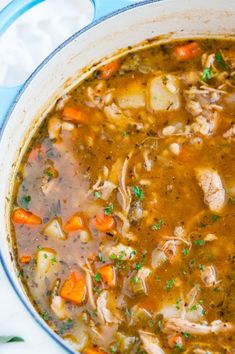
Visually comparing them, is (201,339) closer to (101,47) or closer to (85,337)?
(85,337)

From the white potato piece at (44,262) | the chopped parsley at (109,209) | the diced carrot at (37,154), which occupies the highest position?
the diced carrot at (37,154)

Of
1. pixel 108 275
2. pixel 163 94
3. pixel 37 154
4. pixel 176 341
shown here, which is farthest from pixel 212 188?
pixel 37 154

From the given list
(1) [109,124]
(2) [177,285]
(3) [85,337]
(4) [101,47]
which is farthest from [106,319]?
(4) [101,47]

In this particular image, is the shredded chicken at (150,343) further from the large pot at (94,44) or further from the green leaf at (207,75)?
the green leaf at (207,75)

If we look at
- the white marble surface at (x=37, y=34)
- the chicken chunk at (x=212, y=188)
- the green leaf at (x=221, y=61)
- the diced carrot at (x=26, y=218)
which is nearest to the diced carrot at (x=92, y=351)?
the diced carrot at (x=26, y=218)

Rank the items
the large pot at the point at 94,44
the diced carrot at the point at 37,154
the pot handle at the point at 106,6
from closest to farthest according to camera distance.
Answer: the pot handle at the point at 106,6 < the large pot at the point at 94,44 < the diced carrot at the point at 37,154

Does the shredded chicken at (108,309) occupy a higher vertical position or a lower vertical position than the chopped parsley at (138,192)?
lower

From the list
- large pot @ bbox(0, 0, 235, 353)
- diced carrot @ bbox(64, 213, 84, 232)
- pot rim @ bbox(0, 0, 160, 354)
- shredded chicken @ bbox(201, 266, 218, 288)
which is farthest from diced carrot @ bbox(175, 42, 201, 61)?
shredded chicken @ bbox(201, 266, 218, 288)
